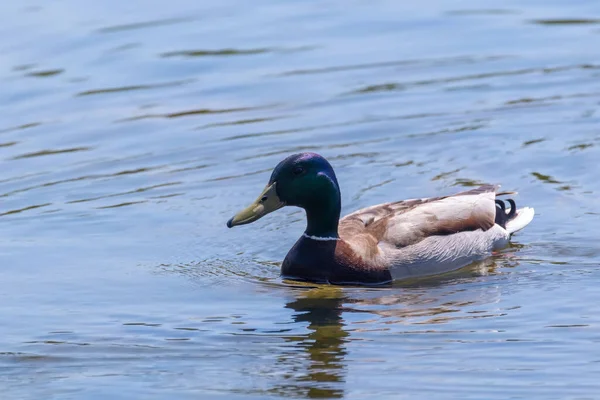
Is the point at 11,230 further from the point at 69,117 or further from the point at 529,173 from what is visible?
the point at 529,173

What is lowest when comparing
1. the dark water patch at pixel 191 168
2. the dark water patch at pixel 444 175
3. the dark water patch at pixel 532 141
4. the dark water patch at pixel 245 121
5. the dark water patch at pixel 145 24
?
the dark water patch at pixel 444 175

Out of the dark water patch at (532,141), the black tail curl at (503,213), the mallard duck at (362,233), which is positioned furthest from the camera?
the dark water patch at (532,141)

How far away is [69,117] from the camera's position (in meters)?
16.6

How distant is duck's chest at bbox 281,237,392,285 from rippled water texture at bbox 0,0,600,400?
17 centimetres

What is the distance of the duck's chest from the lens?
11.7 metres

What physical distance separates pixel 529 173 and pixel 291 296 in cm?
398

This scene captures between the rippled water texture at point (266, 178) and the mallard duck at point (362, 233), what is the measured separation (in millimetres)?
209

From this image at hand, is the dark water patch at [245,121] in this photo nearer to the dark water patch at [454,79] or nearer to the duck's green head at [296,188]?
the dark water patch at [454,79]

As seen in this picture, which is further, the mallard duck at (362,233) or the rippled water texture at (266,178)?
the mallard duck at (362,233)

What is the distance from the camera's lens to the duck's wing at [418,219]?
12.0 metres

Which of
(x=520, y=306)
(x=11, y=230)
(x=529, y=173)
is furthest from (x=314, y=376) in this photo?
(x=529, y=173)

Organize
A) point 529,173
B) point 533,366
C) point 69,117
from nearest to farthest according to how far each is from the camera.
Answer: point 533,366, point 529,173, point 69,117

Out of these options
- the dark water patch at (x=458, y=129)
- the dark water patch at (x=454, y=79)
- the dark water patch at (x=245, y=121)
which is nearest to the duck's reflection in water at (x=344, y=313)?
the dark water patch at (x=458, y=129)

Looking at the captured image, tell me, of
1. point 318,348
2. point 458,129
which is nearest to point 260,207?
point 318,348
